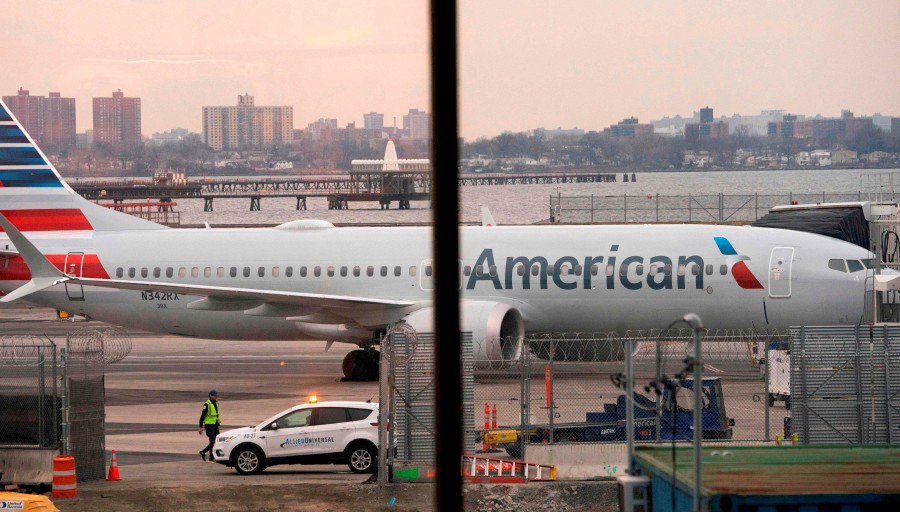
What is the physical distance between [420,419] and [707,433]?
5.18 meters

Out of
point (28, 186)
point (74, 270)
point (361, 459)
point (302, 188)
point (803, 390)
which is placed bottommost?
point (361, 459)

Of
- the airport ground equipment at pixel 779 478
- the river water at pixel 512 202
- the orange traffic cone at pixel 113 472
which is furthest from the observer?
the river water at pixel 512 202

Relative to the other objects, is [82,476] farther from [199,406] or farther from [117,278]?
[117,278]

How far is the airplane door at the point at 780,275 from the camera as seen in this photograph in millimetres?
29328

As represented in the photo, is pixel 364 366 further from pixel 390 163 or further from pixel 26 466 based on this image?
pixel 390 163

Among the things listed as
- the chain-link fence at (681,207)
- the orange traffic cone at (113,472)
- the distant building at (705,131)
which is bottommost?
the orange traffic cone at (113,472)

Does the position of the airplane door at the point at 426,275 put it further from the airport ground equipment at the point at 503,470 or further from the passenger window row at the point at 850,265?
the airport ground equipment at the point at 503,470

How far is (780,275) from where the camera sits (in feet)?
96.3

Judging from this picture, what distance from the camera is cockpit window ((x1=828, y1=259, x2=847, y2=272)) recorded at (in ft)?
96.1

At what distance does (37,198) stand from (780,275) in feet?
69.6

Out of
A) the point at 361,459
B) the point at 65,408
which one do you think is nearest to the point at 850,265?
the point at 361,459

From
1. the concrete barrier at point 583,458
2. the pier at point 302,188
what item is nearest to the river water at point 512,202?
the pier at point 302,188

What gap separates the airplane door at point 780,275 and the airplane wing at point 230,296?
29.3ft

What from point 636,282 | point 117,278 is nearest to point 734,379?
point 636,282
